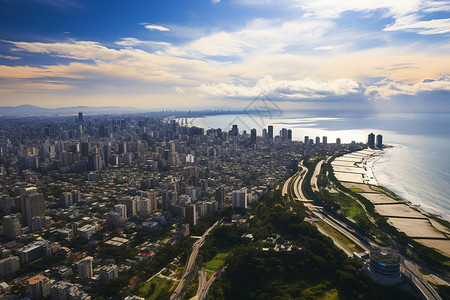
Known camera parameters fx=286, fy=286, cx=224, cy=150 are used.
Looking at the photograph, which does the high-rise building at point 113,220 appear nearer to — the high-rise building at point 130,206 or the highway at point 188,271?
the high-rise building at point 130,206

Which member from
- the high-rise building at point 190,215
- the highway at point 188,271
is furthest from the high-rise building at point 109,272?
the high-rise building at point 190,215

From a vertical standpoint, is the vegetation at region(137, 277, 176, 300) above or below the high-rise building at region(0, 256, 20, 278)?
below

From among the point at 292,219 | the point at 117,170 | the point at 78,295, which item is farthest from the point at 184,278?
the point at 117,170

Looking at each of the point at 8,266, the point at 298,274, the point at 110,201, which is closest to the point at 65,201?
the point at 110,201

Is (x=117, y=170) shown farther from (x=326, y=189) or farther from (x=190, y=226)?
(x=326, y=189)

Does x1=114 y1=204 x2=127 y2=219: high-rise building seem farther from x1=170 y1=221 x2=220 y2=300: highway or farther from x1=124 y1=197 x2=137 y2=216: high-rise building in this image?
x1=170 y1=221 x2=220 y2=300: highway

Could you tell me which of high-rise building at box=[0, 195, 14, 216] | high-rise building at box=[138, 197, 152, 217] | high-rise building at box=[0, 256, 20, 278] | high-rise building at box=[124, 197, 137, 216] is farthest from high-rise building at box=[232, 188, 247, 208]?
high-rise building at box=[0, 195, 14, 216]

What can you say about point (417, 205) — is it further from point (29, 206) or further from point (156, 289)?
point (29, 206)
